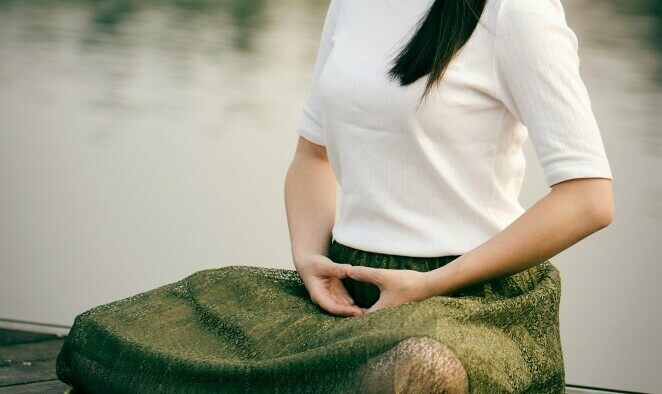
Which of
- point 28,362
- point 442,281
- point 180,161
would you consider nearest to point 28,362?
point 28,362

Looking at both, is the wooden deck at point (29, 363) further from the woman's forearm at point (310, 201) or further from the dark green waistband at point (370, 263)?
the dark green waistband at point (370, 263)

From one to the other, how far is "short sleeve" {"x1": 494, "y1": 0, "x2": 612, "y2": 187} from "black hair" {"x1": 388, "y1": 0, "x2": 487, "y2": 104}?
0.07 m

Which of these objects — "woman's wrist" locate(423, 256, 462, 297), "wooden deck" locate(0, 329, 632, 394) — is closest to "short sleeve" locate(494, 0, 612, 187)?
Answer: "woman's wrist" locate(423, 256, 462, 297)

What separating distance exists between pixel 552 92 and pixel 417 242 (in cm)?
31

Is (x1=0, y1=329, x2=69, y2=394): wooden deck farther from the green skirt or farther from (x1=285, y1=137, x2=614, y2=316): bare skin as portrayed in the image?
(x1=285, y1=137, x2=614, y2=316): bare skin

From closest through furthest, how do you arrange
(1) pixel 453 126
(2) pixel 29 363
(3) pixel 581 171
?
1. (3) pixel 581 171
2. (1) pixel 453 126
3. (2) pixel 29 363

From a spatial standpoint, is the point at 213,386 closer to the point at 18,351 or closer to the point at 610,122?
the point at 610,122

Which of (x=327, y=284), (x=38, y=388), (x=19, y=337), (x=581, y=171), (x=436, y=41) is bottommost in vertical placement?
(x=19, y=337)

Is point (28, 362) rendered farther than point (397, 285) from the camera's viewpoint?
Yes

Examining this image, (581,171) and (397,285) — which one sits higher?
(581,171)

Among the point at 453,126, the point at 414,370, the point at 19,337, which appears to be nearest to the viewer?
the point at 414,370

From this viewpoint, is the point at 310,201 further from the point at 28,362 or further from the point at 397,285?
the point at 28,362

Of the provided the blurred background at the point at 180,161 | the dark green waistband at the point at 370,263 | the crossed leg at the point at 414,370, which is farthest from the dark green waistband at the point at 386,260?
the blurred background at the point at 180,161

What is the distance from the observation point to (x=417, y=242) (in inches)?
66.1
